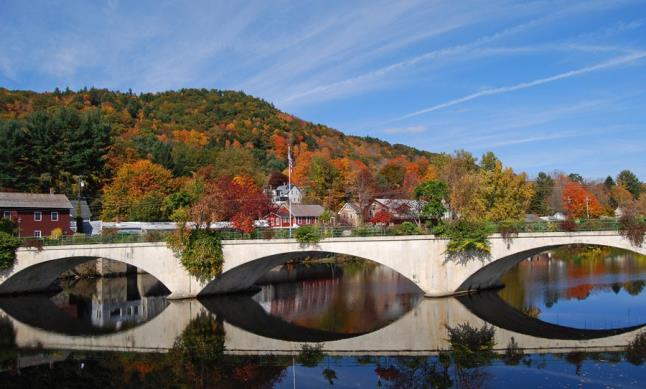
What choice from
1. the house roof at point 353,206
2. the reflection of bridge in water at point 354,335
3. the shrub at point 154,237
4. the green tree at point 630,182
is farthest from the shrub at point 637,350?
the green tree at point 630,182

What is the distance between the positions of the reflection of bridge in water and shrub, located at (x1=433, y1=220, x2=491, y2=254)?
3702mm

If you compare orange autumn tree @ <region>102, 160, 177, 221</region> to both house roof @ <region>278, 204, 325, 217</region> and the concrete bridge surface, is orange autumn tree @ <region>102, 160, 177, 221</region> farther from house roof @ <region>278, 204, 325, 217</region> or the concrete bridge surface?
the concrete bridge surface

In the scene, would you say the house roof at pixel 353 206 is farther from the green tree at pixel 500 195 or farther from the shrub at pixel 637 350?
the shrub at pixel 637 350

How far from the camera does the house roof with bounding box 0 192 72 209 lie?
163 ft

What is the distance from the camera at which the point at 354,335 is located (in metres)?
29.3

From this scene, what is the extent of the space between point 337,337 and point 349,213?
57.0 meters

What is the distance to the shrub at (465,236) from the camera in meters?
34.7

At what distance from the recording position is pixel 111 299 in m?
Result: 45.1

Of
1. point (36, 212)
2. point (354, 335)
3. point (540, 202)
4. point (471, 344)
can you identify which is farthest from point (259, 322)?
point (540, 202)

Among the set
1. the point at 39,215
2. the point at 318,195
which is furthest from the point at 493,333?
the point at 318,195

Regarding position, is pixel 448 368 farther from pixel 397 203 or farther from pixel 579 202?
pixel 579 202

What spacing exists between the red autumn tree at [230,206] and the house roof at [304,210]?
10.7 meters

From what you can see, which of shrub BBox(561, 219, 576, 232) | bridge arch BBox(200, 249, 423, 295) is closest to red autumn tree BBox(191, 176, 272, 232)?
bridge arch BBox(200, 249, 423, 295)

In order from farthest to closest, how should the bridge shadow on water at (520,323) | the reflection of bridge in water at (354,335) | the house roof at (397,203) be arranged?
the house roof at (397,203)
the bridge shadow on water at (520,323)
the reflection of bridge in water at (354,335)
